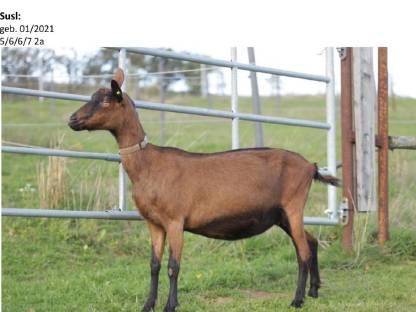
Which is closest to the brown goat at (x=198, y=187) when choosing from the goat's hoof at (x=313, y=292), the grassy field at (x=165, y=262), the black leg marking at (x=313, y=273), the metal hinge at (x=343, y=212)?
the black leg marking at (x=313, y=273)

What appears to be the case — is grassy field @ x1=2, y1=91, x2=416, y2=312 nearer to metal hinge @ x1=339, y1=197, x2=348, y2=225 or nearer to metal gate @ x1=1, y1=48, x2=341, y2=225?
metal hinge @ x1=339, y1=197, x2=348, y2=225

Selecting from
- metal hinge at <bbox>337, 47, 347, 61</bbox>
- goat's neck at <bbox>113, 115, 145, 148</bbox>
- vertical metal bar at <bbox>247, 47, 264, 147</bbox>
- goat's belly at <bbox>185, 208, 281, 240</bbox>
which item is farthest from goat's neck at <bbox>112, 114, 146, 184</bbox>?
vertical metal bar at <bbox>247, 47, 264, 147</bbox>

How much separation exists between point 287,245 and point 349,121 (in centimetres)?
169

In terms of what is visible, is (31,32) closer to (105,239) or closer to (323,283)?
(105,239)

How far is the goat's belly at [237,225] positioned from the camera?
5512mm

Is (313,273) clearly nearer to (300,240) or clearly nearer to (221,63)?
(300,240)

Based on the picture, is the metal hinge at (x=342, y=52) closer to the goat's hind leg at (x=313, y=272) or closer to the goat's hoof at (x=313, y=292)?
the goat's hind leg at (x=313, y=272)

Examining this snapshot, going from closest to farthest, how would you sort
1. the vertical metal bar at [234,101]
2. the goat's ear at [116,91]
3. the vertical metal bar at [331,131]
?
the goat's ear at [116,91], the vertical metal bar at [234,101], the vertical metal bar at [331,131]

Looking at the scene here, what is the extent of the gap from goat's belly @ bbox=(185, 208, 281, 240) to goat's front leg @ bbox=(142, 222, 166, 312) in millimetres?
238

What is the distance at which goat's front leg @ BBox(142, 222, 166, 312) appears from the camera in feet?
17.9

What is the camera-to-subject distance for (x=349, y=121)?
791 centimetres

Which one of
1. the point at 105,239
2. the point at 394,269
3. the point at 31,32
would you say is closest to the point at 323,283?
the point at 394,269

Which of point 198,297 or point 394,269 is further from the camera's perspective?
point 394,269

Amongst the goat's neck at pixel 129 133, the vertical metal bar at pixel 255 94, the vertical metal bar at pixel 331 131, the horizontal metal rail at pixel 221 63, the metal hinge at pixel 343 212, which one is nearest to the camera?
the goat's neck at pixel 129 133
